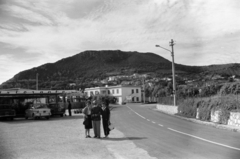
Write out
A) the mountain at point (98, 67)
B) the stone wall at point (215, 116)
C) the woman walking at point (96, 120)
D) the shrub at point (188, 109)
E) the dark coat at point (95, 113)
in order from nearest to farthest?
the woman walking at point (96, 120)
the dark coat at point (95, 113)
the stone wall at point (215, 116)
the shrub at point (188, 109)
the mountain at point (98, 67)

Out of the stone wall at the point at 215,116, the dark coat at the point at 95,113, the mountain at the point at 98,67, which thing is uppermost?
the mountain at the point at 98,67

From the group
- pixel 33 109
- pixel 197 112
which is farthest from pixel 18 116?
pixel 197 112

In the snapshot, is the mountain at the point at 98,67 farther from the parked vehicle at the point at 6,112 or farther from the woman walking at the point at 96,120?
the woman walking at the point at 96,120

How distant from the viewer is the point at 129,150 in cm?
944

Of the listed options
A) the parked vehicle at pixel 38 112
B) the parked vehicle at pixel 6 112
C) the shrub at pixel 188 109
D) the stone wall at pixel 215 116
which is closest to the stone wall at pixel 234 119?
the stone wall at pixel 215 116

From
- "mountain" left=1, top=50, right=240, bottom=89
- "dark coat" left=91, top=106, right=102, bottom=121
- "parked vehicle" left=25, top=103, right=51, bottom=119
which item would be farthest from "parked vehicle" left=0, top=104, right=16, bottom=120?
"mountain" left=1, top=50, right=240, bottom=89

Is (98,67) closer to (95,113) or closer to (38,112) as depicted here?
(38,112)

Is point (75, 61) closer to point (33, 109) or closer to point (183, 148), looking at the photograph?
point (33, 109)

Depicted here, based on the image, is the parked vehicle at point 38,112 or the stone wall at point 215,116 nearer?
the stone wall at point 215,116

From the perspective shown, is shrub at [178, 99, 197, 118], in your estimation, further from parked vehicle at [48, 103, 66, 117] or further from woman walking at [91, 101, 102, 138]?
parked vehicle at [48, 103, 66, 117]

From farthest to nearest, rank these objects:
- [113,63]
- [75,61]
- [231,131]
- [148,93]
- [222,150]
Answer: [113,63] < [75,61] < [148,93] < [231,131] < [222,150]

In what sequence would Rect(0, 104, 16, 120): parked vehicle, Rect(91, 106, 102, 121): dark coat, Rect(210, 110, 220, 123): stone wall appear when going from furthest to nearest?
1. Rect(0, 104, 16, 120): parked vehicle
2. Rect(210, 110, 220, 123): stone wall
3. Rect(91, 106, 102, 121): dark coat

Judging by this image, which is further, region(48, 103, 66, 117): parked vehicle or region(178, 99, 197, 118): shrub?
region(48, 103, 66, 117): parked vehicle

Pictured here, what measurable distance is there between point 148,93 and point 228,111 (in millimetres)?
97769
